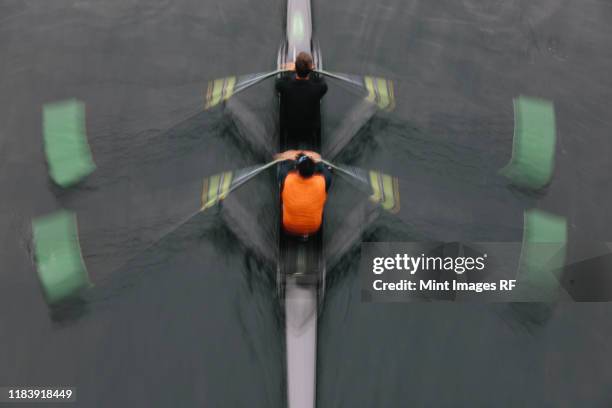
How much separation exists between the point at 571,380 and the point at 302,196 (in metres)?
2.97

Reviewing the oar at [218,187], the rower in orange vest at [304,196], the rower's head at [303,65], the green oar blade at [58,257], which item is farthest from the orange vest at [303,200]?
the green oar blade at [58,257]

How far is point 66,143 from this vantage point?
23.3ft

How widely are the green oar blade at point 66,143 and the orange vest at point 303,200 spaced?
2217 millimetres

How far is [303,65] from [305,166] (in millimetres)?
1003

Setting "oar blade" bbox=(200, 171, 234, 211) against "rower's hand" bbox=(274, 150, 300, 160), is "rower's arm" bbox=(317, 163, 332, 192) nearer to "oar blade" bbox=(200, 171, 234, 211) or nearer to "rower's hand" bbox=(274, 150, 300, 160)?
"rower's hand" bbox=(274, 150, 300, 160)

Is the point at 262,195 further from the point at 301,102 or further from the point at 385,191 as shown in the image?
the point at 385,191

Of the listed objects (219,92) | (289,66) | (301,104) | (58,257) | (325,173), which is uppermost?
(289,66)

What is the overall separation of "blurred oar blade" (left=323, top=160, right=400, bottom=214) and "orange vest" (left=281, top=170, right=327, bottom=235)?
0.70 metres

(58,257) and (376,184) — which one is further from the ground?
(376,184)

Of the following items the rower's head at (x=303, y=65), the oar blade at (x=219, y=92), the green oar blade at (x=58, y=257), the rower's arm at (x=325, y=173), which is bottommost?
the green oar blade at (x=58, y=257)

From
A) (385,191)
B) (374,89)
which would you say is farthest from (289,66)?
(385,191)

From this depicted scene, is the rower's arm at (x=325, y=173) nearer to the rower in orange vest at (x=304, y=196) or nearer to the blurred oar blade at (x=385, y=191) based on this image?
the rower in orange vest at (x=304, y=196)

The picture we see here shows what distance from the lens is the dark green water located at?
248 inches

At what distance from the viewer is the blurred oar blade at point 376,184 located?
6.57 metres
